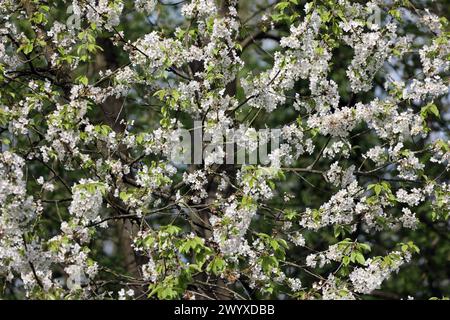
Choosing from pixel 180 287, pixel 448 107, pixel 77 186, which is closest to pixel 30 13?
pixel 77 186

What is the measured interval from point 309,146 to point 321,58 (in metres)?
0.96

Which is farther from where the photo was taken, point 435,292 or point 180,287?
point 435,292

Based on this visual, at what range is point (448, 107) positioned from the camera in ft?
52.2

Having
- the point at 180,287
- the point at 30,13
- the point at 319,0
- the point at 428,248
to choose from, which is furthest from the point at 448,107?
the point at 180,287

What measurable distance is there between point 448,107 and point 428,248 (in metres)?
2.64

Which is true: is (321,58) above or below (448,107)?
below

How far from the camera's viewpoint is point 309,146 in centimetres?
970

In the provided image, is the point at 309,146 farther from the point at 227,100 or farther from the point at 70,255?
the point at 70,255

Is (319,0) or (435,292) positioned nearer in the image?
(319,0)
